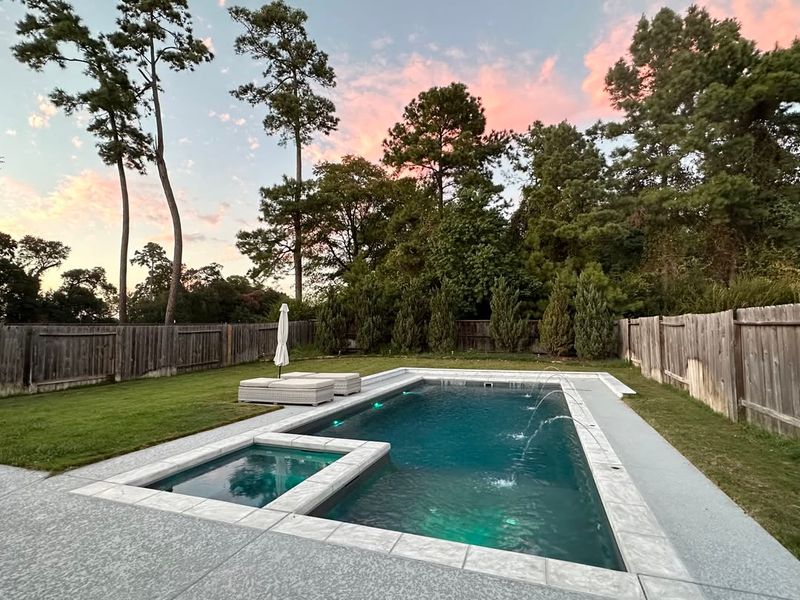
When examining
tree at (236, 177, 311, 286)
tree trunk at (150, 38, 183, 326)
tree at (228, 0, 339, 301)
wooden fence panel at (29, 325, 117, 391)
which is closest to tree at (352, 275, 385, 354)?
tree at (228, 0, 339, 301)

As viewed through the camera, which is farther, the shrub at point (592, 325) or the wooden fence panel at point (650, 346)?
the shrub at point (592, 325)

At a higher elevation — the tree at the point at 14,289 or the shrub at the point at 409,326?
the tree at the point at 14,289

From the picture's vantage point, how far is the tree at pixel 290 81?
21406 millimetres

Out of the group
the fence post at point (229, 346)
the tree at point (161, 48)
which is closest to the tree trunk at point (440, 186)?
the tree at point (161, 48)

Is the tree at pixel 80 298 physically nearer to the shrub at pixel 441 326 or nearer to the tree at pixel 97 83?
the tree at pixel 97 83

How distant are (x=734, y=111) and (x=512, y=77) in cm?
959

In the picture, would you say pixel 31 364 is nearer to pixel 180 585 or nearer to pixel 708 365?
pixel 180 585

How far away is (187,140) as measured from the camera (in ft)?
53.1

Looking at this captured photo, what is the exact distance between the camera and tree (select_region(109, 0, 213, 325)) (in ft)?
51.3

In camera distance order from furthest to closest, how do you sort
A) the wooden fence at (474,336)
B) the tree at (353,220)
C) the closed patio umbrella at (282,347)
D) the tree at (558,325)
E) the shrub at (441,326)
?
the tree at (353,220) < the wooden fence at (474,336) < the shrub at (441,326) < the tree at (558,325) < the closed patio umbrella at (282,347)

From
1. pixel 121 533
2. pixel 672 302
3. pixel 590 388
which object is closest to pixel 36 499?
pixel 121 533

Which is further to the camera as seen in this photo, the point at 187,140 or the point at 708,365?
the point at 187,140

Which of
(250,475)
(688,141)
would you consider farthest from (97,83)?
(688,141)

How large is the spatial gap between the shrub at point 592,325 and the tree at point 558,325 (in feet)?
1.47
